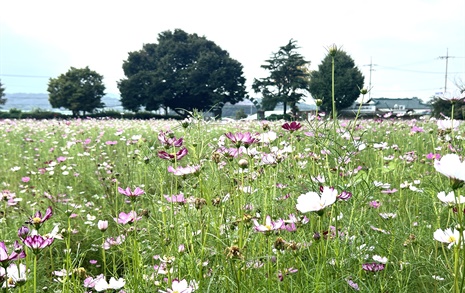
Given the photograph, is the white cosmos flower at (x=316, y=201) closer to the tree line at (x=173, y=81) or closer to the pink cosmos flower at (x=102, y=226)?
the pink cosmos flower at (x=102, y=226)

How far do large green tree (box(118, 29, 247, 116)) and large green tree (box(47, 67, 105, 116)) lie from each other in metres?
2.05

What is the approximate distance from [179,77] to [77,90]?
796 centimetres

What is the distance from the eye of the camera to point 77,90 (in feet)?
104

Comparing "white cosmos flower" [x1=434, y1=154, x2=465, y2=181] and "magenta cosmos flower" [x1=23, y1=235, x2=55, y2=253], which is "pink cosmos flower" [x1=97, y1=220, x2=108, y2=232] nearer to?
"magenta cosmos flower" [x1=23, y1=235, x2=55, y2=253]

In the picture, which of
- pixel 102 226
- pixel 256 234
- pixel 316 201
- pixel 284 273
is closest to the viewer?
pixel 316 201

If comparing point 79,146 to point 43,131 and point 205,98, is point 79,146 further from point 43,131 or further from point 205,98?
point 205,98

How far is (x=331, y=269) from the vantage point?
134 cm

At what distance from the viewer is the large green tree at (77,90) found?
31.7m

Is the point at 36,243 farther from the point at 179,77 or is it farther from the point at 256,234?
the point at 179,77

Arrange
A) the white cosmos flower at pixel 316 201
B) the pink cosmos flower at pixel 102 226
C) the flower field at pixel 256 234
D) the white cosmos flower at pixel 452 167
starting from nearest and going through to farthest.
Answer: the white cosmos flower at pixel 452 167 < the white cosmos flower at pixel 316 201 < the flower field at pixel 256 234 < the pink cosmos flower at pixel 102 226

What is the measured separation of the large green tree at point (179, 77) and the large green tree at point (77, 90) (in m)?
2.05

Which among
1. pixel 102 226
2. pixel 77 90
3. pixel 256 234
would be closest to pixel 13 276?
pixel 102 226

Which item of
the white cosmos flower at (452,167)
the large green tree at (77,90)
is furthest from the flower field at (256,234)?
the large green tree at (77,90)

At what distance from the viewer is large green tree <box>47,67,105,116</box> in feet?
104
